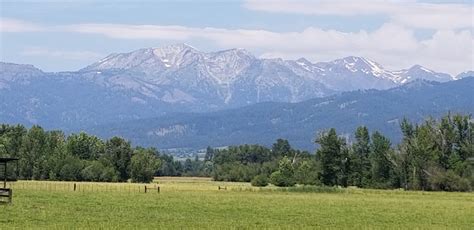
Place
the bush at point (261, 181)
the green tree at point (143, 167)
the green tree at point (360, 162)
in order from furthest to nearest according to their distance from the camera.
Answer: the green tree at point (143, 167), the bush at point (261, 181), the green tree at point (360, 162)

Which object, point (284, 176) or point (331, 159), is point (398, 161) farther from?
point (284, 176)

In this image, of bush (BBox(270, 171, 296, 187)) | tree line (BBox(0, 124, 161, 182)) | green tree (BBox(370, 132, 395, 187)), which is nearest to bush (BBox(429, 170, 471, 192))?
green tree (BBox(370, 132, 395, 187))

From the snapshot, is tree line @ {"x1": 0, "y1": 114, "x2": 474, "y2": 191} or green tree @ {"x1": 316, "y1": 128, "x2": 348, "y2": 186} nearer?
tree line @ {"x1": 0, "y1": 114, "x2": 474, "y2": 191}

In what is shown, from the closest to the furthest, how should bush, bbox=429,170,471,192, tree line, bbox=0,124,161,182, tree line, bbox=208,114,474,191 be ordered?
1. bush, bbox=429,170,471,192
2. tree line, bbox=208,114,474,191
3. tree line, bbox=0,124,161,182

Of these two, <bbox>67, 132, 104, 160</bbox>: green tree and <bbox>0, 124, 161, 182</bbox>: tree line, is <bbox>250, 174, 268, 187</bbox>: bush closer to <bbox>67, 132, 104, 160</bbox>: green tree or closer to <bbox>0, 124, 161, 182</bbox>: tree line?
<bbox>0, 124, 161, 182</bbox>: tree line

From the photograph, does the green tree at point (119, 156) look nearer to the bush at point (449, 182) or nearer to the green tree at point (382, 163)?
the green tree at point (382, 163)

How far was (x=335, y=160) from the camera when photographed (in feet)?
420

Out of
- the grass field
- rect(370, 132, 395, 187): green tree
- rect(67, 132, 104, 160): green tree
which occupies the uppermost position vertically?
rect(67, 132, 104, 160): green tree

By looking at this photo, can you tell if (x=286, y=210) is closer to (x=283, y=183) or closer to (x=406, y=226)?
(x=406, y=226)

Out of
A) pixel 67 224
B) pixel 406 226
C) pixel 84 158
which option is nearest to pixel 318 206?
pixel 406 226

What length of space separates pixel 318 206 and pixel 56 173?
7827cm

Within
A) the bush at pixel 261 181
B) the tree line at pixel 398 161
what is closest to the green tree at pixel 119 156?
the bush at pixel 261 181

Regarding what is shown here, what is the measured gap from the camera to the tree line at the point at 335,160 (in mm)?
123438

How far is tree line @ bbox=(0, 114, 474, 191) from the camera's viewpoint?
12344 centimetres
